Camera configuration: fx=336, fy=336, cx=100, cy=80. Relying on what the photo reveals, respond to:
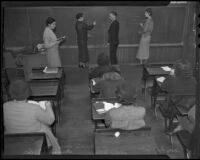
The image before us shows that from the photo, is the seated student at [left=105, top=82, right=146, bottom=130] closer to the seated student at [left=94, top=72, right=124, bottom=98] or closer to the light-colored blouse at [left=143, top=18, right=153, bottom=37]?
the seated student at [left=94, top=72, right=124, bottom=98]

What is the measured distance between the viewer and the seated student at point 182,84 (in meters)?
5.29

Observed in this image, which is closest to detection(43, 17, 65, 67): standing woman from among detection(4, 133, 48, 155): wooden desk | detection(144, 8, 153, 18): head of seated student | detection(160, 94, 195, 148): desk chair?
detection(144, 8, 153, 18): head of seated student

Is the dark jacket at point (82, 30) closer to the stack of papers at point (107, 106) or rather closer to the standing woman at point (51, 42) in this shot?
the standing woman at point (51, 42)

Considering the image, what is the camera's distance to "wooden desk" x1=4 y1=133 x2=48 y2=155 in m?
3.45

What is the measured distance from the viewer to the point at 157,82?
6.44 m

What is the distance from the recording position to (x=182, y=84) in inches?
216

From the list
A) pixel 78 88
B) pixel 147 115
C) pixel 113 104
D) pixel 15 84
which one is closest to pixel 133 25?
pixel 78 88

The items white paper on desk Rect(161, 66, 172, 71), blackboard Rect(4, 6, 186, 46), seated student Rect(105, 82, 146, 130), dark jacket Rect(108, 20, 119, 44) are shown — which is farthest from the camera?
blackboard Rect(4, 6, 186, 46)

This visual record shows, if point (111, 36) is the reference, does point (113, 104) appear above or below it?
below

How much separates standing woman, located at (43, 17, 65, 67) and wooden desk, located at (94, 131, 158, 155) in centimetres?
494

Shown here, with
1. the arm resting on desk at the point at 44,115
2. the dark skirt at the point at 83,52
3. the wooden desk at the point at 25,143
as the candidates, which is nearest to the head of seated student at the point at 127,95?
the arm resting on desk at the point at 44,115

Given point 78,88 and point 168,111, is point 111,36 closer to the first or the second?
point 78,88

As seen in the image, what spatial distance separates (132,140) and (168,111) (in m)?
2.17

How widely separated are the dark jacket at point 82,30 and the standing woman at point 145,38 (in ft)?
4.97
